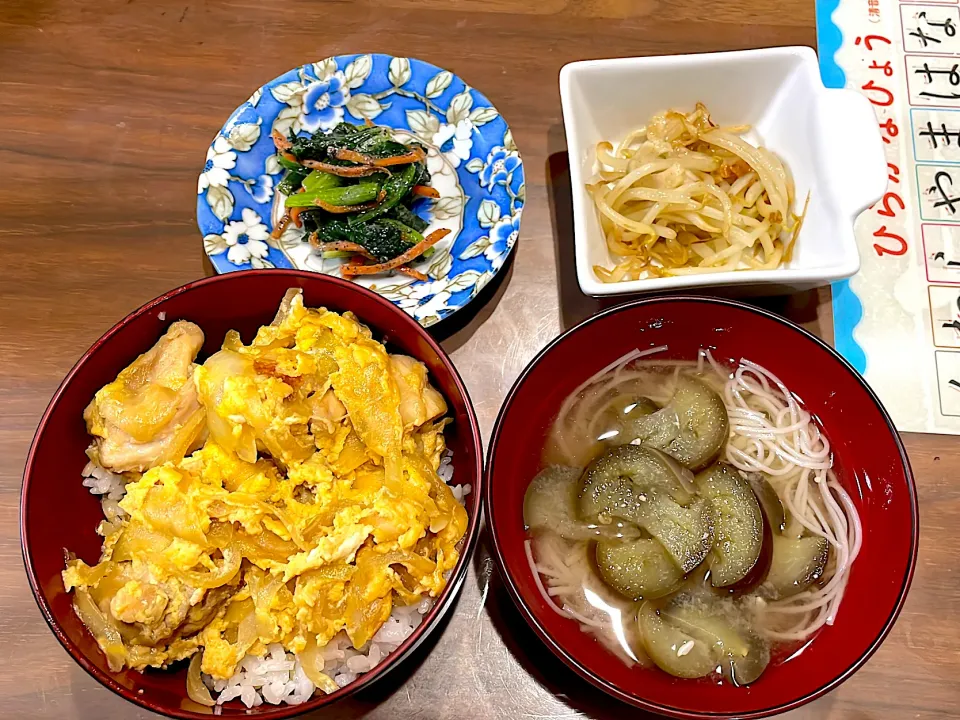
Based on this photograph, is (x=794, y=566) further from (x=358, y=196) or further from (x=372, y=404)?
(x=358, y=196)

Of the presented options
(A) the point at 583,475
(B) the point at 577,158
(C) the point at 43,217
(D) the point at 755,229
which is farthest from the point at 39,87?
(D) the point at 755,229

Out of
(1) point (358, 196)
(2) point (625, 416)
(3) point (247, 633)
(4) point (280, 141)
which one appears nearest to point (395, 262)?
(1) point (358, 196)

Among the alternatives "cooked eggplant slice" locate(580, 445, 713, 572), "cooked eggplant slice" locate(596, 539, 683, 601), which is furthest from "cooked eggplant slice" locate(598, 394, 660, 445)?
"cooked eggplant slice" locate(596, 539, 683, 601)

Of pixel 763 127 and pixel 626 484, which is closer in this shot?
pixel 626 484

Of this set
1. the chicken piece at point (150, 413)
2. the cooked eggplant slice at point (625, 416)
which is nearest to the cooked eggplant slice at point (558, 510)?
the cooked eggplant slice at point (625, 416)

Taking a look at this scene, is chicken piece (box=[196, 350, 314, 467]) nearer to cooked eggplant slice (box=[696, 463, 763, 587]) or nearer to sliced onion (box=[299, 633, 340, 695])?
sliced onion (box=[299, 633, 340, 695])

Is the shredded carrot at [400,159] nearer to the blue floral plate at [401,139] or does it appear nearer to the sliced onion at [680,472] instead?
the blue floral plate at [401,139]
